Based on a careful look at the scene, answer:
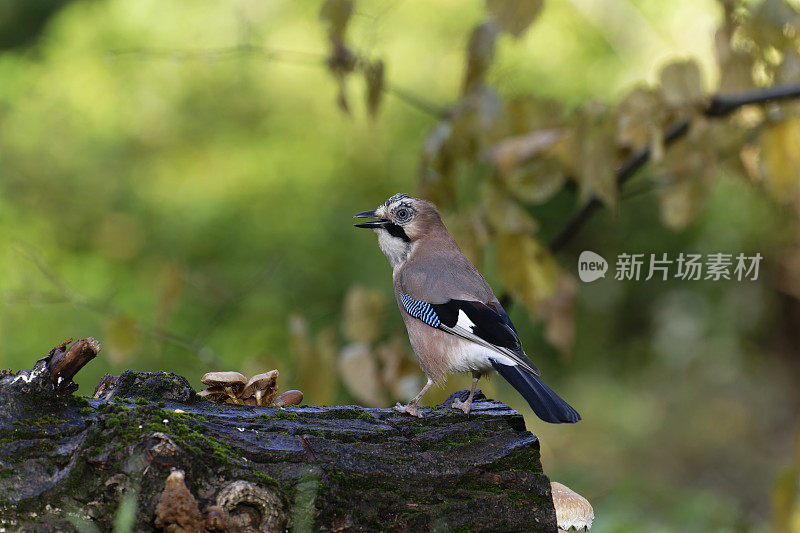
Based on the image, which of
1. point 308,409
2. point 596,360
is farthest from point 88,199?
point 308,409

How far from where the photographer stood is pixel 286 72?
9.42m

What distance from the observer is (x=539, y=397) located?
2.94 meters

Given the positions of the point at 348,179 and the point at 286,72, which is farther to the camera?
the point at 286,72

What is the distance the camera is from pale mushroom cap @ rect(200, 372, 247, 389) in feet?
9.55

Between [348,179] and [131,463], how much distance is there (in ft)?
20.9

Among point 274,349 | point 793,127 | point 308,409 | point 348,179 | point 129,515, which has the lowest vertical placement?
point 129,515

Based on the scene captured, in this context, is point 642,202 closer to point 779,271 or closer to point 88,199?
point 779,271

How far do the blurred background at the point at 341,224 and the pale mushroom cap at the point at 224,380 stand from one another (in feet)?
10.2

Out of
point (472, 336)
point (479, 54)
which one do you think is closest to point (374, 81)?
point (479, 54)

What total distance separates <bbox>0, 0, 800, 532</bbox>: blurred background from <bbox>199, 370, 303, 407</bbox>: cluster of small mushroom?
10.1 ft

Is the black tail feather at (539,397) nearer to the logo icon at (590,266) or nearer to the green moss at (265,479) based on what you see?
the green moss at (265,479)

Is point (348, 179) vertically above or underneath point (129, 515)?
above

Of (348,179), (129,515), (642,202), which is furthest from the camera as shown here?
(642,202)

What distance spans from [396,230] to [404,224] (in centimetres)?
5
